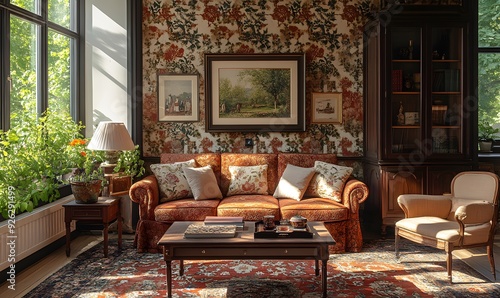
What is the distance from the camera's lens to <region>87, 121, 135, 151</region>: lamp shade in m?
5.18

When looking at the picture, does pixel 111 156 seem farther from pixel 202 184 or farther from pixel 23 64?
pixel 23 64

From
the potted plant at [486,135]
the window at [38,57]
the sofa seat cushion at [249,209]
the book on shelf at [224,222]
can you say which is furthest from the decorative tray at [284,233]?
the potted plant at [486,135]

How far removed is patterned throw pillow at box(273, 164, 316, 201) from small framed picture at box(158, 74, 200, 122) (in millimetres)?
1421

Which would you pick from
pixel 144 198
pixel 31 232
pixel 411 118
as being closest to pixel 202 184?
pixel 144 198

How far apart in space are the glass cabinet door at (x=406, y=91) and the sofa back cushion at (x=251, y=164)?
4.65 feet

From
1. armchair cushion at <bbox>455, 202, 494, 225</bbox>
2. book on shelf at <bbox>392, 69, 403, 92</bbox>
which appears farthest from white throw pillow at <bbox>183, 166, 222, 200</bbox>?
armchair cushion at <bbox>455, 202, 494, 225</bbox>

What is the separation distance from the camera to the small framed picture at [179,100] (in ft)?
20.4

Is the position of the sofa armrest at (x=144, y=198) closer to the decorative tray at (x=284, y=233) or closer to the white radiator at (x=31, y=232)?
the white radiator at (x=31, y=232)

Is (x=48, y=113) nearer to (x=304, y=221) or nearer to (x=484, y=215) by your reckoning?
(x=304, y=221)

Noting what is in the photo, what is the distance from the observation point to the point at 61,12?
5.75 m

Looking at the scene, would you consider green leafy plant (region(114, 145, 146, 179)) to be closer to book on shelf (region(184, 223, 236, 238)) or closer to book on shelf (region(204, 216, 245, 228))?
book on shelf (region(204, 216, 245, 228))

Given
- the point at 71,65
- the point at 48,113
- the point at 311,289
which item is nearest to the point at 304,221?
the point at 311,289

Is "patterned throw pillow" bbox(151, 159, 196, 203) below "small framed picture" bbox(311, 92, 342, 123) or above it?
below

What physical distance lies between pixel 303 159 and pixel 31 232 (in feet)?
10.0
